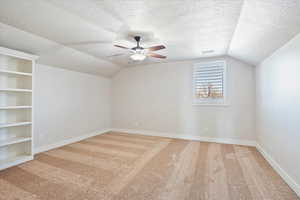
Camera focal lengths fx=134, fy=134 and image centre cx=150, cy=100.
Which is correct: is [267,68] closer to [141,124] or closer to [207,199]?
[207,199]

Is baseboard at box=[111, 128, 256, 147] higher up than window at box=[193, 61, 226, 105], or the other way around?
window at box=[193, 61, 226, 105]

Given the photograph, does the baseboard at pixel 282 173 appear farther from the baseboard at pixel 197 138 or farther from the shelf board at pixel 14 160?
the shelf board at pixel 14 160

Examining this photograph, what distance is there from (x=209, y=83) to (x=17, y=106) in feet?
15.6

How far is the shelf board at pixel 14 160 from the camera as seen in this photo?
2482mm

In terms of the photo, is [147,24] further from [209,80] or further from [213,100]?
[213,100]

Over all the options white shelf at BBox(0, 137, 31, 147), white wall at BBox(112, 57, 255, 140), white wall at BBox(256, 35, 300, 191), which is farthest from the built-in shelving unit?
white wall at BBox(256, 35, 300, 191)

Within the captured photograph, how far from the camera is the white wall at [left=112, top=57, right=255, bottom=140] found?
3811 millimetres

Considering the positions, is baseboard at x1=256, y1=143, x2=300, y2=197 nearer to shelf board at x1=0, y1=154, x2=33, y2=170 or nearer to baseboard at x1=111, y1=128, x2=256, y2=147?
baseboard at x1=111, y1=128, x2=256, y2=147

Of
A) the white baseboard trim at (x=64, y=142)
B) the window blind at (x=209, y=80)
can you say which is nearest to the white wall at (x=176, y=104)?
the window blind at (x=209, y=80)

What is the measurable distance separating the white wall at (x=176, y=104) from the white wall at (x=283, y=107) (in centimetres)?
67

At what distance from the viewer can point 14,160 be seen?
262 cm

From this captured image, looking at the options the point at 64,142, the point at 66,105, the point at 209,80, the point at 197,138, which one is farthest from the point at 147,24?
the point at 64,142

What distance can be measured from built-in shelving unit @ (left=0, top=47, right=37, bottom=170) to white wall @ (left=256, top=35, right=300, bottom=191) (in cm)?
465

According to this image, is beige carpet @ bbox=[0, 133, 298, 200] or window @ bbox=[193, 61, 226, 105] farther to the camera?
window @ bbox=[193, 61, 226, 105]
